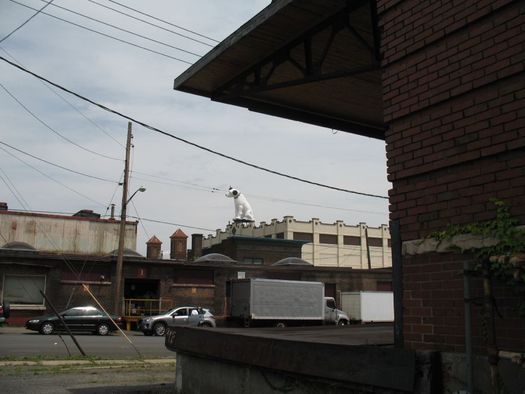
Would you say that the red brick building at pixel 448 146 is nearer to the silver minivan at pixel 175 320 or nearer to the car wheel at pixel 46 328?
the car wheel at pixel 46 328

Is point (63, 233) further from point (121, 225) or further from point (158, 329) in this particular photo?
point (158, 329)

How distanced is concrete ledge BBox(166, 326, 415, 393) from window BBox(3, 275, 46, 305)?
31.9 metres

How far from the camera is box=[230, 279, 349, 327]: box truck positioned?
3391 centimetres

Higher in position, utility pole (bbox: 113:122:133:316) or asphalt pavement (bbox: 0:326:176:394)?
utility pole (bbox: 113:122:133:316)

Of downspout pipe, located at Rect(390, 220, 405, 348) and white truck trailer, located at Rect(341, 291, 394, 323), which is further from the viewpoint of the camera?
white truck trailer, located at Rect(341, 291, 394, 323)

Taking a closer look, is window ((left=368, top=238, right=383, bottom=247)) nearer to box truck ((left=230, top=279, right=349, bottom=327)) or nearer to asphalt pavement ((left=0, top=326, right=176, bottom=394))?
box truck ((left=230, top=279, right=349, bottom=327))

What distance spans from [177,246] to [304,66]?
149 ft

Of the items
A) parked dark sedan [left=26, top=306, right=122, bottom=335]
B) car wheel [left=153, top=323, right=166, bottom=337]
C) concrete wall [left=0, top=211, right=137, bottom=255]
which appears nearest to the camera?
parked dark sedan [left=26, top=306, right=122, bottom=335]

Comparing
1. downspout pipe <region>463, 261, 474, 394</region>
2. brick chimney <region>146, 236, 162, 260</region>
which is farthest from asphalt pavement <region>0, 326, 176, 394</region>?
brick chimney <region>146, 236, 162, 260</region>

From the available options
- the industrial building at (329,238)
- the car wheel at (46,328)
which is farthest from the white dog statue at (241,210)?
the car wheel at (46,328)

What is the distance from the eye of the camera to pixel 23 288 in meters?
36.4

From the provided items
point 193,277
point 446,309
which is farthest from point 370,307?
point 446,309

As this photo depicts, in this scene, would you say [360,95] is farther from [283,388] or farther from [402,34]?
[283,388]

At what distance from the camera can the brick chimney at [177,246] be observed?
53188 millimetres
